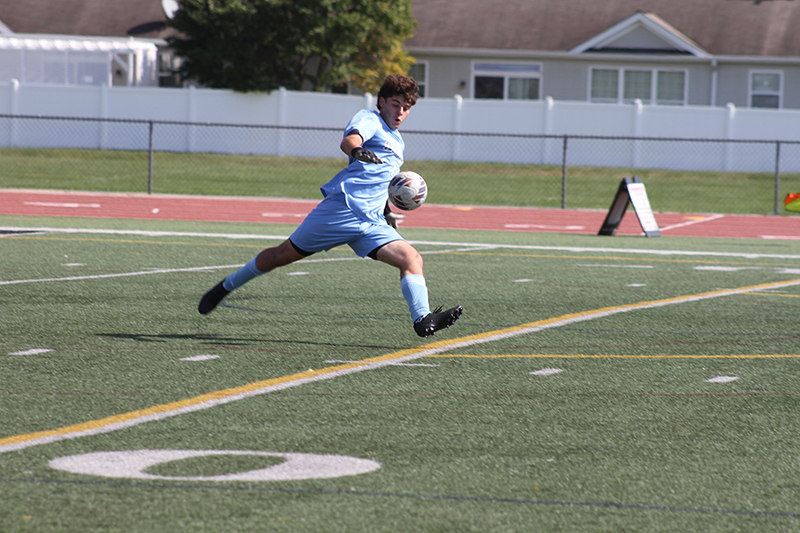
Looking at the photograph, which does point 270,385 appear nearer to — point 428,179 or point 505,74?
point 428,179

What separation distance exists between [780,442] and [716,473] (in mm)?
657

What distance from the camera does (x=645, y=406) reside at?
5.28 m

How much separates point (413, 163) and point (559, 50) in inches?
390

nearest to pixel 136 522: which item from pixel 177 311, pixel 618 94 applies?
pixel 177 311

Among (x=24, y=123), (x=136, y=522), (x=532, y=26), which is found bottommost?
(x=136, y=522)

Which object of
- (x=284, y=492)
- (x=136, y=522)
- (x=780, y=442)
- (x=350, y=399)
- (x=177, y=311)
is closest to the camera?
(x=136, y=522)

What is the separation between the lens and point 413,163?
31.3 metres

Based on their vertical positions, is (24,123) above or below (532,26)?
below

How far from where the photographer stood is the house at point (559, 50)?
3744 cm

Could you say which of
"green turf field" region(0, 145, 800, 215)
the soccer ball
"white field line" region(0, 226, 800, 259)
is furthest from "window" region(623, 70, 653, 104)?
the soccer ball

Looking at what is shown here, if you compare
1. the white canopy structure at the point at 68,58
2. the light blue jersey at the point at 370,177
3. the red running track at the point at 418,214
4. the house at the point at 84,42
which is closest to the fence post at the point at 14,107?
the white canopy structure at the point at 68,58

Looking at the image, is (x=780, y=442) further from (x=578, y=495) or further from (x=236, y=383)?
(x=236, y=383)

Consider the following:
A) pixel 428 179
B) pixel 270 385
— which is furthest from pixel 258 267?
pixel 428 179

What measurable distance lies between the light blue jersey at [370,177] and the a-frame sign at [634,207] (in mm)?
9682
